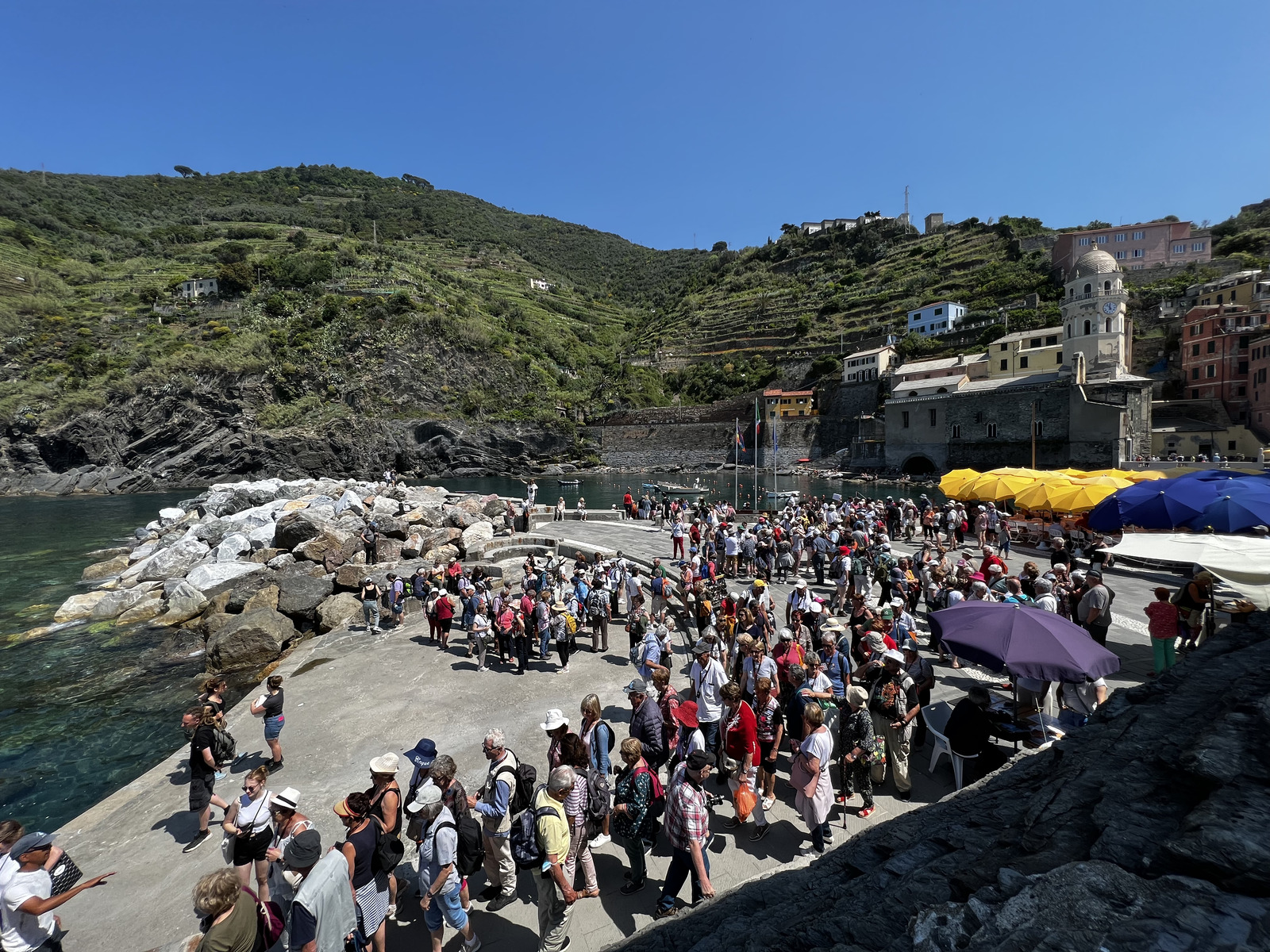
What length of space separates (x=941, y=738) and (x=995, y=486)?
14.3 meters

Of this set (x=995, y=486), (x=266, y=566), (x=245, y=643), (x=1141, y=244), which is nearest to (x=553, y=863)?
(x=245, y=643)

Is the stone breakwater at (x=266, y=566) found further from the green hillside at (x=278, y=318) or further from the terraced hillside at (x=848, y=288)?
→ the terraced hillside at (x=848, y=288)

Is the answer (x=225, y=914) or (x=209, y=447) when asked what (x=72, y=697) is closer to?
(x=225, y=914)

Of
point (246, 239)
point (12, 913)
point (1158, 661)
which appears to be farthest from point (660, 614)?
point (246, 239)

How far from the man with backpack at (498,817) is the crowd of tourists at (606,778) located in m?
0.02

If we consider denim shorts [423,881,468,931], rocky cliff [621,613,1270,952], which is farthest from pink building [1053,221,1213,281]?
denim shorts [423,881,468,931]

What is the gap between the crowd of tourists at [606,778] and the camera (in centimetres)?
362

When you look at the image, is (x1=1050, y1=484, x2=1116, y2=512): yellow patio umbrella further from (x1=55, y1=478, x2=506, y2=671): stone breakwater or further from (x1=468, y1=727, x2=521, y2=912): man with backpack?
(x1=55, y1=478, x2=506, y2=671): stone breakwater

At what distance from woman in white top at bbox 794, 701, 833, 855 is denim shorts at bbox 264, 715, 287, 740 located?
5.79 metres

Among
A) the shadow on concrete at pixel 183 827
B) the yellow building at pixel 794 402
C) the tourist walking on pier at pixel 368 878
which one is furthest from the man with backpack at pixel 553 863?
the yellow building at pixel 794 402

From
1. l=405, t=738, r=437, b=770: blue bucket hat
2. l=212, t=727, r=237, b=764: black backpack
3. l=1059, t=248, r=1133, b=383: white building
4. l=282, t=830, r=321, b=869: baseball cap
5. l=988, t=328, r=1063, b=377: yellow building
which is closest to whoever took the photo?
l=282, t=830, r=321, b=869: baseball cap

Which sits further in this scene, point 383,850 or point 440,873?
point 383,850

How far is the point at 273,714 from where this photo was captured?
20.5 feet

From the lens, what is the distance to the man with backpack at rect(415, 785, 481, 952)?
364 cm
